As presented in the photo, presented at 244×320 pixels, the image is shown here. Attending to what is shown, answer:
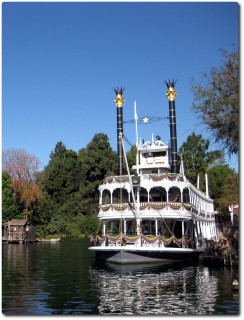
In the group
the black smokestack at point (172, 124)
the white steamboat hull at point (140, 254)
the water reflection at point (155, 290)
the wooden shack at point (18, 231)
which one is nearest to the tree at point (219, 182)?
the black smokestack at point (172, 124)

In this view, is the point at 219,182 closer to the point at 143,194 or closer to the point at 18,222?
the point at 18,222

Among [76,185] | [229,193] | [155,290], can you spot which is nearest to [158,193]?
[155,290]

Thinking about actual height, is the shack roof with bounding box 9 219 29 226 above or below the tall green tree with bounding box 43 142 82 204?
below

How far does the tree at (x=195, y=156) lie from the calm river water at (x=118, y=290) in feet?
108

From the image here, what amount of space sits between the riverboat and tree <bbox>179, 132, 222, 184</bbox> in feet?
77.4

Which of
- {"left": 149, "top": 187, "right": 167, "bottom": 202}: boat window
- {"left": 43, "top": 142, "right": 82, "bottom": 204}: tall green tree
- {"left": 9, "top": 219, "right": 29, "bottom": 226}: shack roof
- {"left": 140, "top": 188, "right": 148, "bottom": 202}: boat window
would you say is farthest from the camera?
{"left": 43, "top": 142, "right": 82, "bottom": 204}: tall green tree

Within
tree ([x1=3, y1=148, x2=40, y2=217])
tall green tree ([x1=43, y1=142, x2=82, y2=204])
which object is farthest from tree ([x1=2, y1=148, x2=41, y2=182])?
tall green tree ([x1=43, y1=142, x2=82, y2=204])

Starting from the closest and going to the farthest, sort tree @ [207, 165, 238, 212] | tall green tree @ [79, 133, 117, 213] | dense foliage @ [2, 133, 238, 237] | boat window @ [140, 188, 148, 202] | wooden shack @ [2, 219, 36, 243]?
1. boat window @ [140, 188, 148, 202]
2. tree @ [207, 165, 238, 212]
3. wooden shack @ [2, 219, 36, 243]
4. dense foliage @ [2, 133, 238, 237]
5. tall green tree @ [79, 133, 117, 213]

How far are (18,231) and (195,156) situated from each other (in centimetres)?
2407

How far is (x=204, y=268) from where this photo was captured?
20078mm

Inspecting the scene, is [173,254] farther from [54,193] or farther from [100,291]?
[54,193]

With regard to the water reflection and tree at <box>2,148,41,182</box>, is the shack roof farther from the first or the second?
the water reflection

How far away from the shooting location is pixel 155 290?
520 inches

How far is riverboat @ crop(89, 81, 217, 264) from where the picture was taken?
67.6ft
